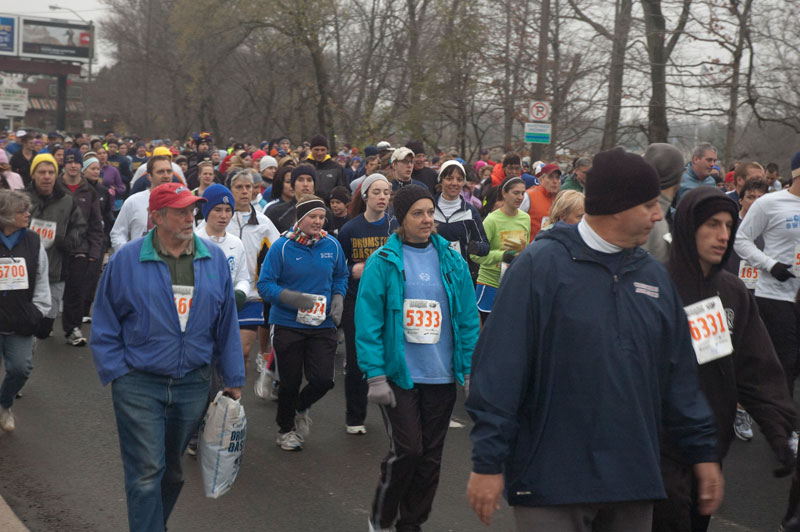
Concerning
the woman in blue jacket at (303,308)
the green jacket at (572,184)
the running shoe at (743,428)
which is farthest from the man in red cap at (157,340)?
the green jacket at (572,184)

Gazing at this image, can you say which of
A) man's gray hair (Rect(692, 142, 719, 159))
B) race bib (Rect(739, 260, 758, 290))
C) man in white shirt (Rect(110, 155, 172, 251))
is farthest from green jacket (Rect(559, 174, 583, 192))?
man in white shirt (Rect(110, 155, 172, 251))

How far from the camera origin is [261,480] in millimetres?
6387

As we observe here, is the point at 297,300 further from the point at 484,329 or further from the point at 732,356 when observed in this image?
the point at 484,329

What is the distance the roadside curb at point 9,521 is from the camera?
5.24 meters

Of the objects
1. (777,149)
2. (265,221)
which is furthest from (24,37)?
(265,221)

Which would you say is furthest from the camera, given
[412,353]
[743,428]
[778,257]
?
[743,428]

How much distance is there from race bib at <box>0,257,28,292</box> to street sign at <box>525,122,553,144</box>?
12873mm

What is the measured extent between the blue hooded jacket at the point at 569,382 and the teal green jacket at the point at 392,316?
185cm

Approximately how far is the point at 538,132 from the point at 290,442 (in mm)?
12621

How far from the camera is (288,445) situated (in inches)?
277

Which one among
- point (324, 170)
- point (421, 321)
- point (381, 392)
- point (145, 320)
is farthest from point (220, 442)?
point (324, 170)

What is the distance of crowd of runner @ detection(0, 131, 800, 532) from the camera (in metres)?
3.17

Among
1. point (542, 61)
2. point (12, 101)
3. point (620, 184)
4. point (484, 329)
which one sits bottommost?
point (484, 329)

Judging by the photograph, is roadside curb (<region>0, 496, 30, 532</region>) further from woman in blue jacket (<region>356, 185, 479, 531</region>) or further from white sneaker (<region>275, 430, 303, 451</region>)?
white sneaker (<region>275, 430, 303, 451</region>)
